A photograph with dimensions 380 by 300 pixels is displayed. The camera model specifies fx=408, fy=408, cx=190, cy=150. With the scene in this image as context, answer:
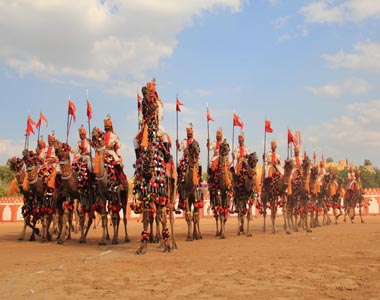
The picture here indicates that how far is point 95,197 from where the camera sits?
13484mm

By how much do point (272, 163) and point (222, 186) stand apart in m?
3.94

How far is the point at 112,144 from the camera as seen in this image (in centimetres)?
1293

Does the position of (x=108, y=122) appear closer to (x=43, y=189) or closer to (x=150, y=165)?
(x=43, y=189)

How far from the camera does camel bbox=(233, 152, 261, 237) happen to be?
15.3 metres

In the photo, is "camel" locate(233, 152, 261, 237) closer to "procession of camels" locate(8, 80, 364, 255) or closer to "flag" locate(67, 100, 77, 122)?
"procession of camels" locate(8, 80, 364, 255)

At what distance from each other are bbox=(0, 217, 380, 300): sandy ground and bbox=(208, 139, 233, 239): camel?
416 cm

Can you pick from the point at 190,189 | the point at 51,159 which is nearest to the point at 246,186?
the point at 190,189

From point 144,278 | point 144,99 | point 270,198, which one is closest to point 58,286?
point 144,278

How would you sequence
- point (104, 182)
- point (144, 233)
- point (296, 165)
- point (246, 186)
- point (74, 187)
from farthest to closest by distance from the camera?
1. point (296, 165)
2. point (246, 186)
3. point (74, 187)
4. point (104, 182)
5. point (144, 233)

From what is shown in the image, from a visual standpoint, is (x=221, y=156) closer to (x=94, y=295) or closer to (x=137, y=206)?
(x=137, y=206)

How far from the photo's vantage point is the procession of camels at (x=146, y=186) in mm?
10219

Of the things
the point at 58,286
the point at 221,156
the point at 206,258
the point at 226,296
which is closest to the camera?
the point at 226,296

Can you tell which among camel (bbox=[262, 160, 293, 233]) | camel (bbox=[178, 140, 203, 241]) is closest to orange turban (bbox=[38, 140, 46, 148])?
camel (bbox=[178, 140, 203, 241])

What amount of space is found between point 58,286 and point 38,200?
29.8ft
